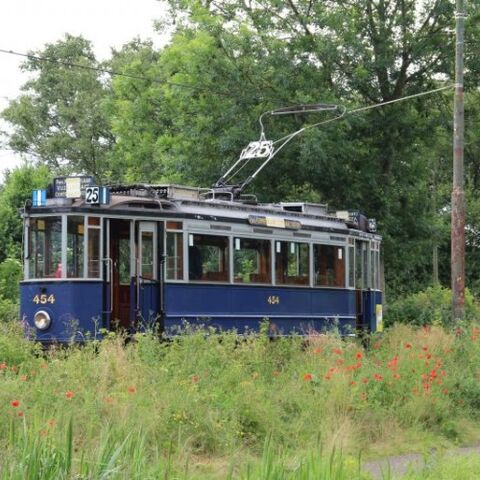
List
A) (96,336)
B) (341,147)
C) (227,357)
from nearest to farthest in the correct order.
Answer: (227,357), (96,336), (341,147)

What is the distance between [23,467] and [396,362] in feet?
25.2

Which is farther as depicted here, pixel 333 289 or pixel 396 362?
pixel 333 289

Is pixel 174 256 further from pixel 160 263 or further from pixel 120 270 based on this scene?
pixel 120 270

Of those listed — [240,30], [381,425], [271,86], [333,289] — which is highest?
[240,30]

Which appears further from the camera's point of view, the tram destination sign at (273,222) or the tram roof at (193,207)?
the tram destination sign at (273,222)

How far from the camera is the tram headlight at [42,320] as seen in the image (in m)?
15.7

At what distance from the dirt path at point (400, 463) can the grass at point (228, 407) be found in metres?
0.22

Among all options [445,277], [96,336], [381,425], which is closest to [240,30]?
[96,336]

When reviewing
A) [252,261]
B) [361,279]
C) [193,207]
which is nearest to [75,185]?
[193,207]

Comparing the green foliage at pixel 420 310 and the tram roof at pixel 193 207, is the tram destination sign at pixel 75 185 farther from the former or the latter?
the green foliage at pixel 420 310

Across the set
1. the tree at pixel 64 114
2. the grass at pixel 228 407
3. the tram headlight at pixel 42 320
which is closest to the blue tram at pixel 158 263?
the tram headlight at pixel 42 320

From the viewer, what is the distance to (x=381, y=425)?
10836 millimetres

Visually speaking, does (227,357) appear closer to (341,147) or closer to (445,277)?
(341,147)

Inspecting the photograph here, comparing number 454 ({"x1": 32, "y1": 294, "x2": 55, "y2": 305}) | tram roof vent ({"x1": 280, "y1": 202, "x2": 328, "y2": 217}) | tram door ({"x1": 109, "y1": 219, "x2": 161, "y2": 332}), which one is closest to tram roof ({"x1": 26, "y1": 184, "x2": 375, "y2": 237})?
tram roof vent ({"x1": 280, "y1": 202, "x2": 328, "y2": 217})
